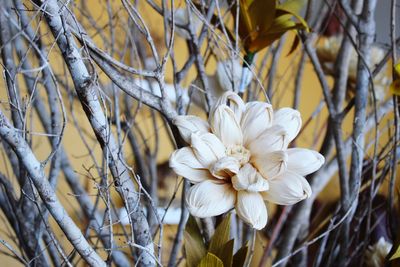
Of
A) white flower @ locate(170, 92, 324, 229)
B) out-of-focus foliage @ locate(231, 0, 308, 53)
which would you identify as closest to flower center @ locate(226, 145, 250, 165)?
white flower @ locate(170, 92, 324, 229)

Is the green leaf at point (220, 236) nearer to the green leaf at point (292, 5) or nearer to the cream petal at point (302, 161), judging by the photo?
the cream petal at point (302, 161)

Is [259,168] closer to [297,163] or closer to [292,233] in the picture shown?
[297,163]

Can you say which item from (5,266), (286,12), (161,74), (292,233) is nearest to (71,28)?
(161,74)

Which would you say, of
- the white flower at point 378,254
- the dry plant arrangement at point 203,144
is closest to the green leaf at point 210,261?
the dry plant arrangement at point 203,144

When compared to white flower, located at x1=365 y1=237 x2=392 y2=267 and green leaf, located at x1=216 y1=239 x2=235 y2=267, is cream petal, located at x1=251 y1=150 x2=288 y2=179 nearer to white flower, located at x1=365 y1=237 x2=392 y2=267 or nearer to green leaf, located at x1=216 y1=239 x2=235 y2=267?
green leaf, located at x1=216 y1=239 x2=235 y2=267

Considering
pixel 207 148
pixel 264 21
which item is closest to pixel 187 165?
pixel 207 148
